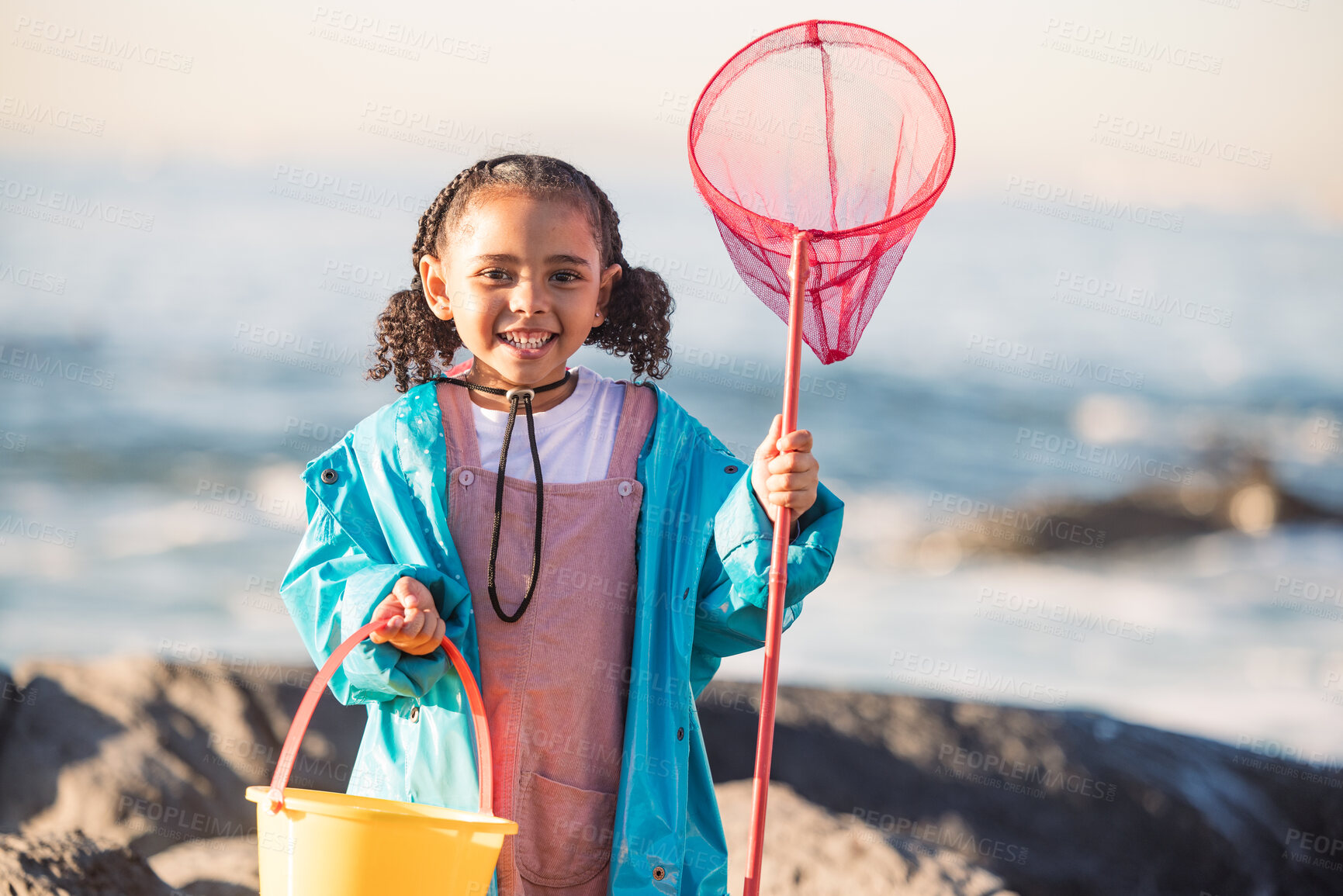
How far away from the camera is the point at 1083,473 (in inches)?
440

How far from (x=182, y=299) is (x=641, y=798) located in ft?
29.6

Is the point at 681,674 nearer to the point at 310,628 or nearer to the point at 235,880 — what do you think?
the point at 310,628

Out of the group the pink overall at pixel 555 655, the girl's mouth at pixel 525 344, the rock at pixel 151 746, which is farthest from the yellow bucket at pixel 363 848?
the rock at pixel 151 746

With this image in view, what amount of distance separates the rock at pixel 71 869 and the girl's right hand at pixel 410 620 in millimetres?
1572

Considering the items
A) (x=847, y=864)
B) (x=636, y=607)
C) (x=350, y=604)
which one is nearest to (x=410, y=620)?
(x=350, y=604)

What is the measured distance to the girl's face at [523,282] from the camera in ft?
7.80

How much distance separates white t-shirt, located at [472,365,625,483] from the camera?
7.95 feet

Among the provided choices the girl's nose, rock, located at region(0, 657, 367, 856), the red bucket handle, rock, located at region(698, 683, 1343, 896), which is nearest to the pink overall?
the red bucket handle

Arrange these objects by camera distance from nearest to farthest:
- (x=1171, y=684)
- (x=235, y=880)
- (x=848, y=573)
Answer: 1. (x=235, y=880)
2. (x=1171, y=684)
3. (x=848, y=573)

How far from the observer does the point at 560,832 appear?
224 centimetres

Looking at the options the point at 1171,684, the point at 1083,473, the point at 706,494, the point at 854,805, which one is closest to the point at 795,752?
the point at 854,805

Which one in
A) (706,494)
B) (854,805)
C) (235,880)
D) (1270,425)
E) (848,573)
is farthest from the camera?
(1270,425)

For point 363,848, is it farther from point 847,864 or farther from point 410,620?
point 847,864

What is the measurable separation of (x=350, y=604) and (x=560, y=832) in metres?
0.54
